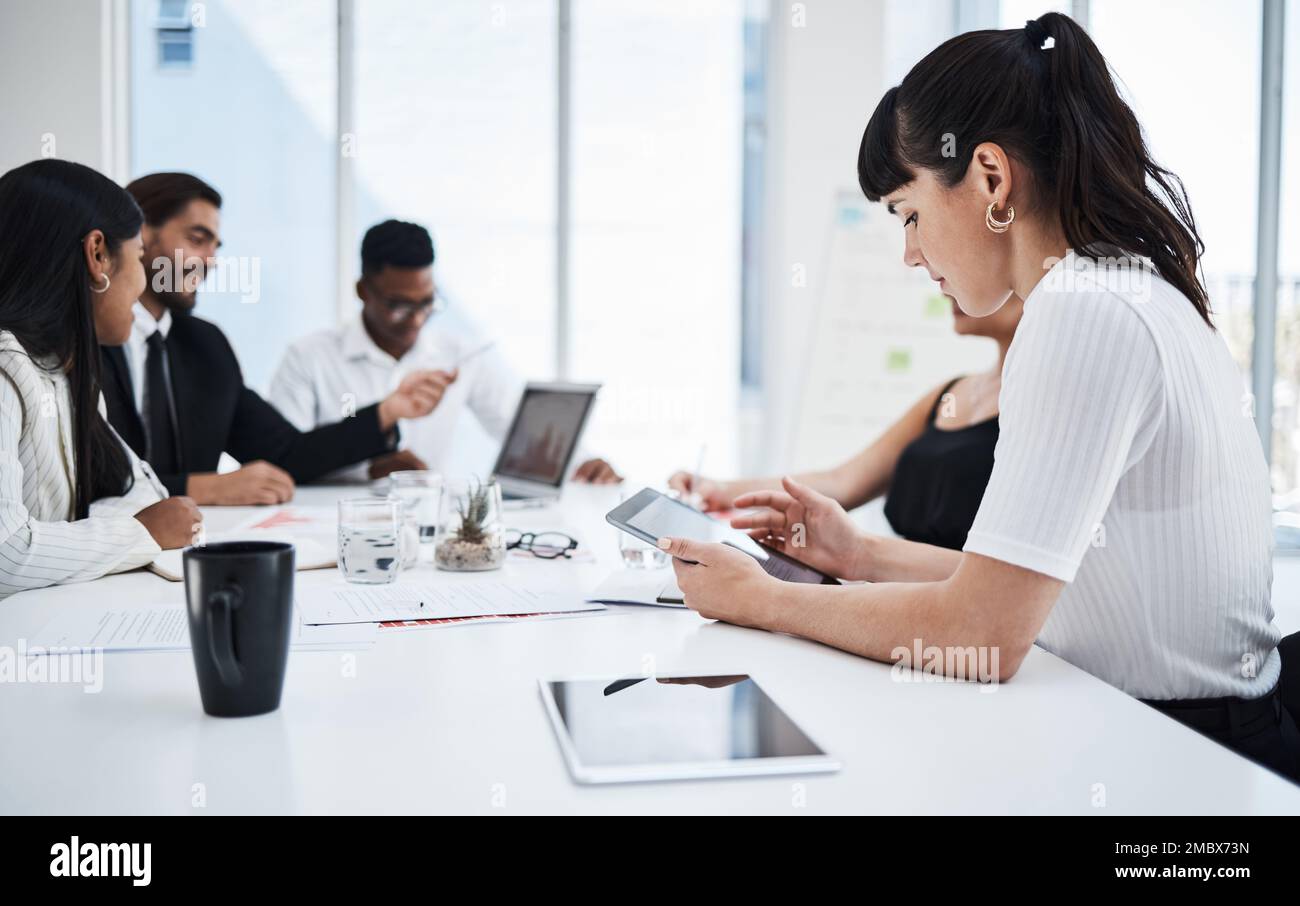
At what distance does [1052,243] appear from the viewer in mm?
1144

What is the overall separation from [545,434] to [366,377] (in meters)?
1.46

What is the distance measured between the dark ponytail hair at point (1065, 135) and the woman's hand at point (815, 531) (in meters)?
0.51

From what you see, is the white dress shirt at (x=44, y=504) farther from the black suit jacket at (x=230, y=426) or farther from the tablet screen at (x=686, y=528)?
the black suit jacket at (x=230, y=426)

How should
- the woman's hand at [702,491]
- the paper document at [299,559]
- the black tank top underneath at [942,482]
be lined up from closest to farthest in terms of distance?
1. the paper document at [299,559]
2. the black tank top underneath at [942,482]
3. the woman's hand at [702,491]

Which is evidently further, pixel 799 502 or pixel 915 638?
pixel 799 502

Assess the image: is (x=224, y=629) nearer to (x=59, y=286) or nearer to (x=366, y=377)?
(x=59, y=286)

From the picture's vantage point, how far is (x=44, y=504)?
1.56 meters

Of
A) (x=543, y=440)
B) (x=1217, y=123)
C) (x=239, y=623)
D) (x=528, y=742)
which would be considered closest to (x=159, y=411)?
(x=543, y=440)

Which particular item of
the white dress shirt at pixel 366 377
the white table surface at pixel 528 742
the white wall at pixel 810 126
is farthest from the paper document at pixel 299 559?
the white wall at pixel 810 126

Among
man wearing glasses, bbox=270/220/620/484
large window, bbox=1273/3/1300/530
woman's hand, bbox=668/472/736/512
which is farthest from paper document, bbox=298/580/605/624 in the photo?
large window, bbox=1273/3/1300/530

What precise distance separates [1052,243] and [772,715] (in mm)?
611

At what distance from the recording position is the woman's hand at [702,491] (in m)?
2.22
